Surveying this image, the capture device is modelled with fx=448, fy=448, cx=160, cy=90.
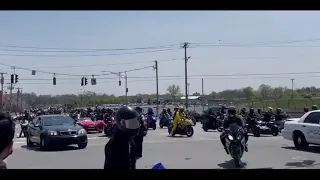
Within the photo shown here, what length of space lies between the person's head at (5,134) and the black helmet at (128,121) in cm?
107

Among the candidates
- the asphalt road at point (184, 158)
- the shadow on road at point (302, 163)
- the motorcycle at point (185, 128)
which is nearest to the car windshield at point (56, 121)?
the asphalt road at point (184, 158)

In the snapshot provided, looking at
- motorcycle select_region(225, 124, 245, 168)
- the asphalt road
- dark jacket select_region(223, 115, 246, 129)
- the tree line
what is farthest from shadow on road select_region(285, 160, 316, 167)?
the tree line

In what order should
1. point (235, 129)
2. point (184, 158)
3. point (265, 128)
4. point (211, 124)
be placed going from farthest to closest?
1. point (211, 124)
2. point (265, 128)
3. point (184, 158)
4. point (235, 129)

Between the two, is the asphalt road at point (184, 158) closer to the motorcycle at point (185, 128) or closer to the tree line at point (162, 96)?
the motorcycle at point (185, 128)

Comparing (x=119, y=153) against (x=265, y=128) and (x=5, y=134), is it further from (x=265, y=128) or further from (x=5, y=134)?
(x=265, y=128)

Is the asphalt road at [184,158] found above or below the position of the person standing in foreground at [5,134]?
below

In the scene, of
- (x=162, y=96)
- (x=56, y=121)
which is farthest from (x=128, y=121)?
(x=162, y=96)

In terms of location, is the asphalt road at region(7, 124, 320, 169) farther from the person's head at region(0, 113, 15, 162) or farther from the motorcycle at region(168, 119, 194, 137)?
the person's head at region(0, 113, 15, 162)

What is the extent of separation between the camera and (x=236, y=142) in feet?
37.9

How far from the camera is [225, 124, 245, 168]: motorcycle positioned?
1151 centimetres

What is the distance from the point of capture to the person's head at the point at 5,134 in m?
2.98

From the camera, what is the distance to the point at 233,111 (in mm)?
12266

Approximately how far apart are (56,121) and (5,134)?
1591 cm

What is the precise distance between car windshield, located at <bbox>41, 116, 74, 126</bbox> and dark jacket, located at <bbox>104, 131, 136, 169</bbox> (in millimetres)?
14877
